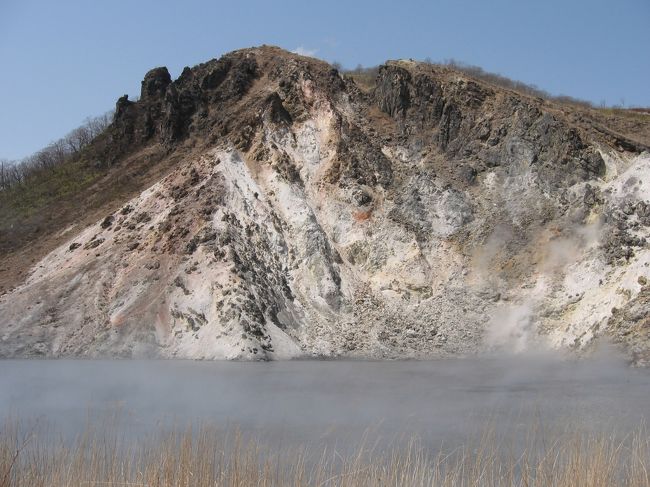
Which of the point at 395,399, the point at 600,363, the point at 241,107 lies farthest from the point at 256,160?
the point at 395,399

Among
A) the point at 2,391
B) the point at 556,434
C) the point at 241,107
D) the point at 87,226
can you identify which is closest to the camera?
the point at 556,434

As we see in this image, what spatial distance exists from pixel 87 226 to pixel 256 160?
13.2m

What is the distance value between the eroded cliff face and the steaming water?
219 inches

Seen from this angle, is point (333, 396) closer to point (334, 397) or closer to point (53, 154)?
point (334, 397)

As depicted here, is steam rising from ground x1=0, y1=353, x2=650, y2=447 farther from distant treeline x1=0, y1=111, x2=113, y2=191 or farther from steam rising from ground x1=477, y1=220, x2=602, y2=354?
distant treeline x1=0, y1=111, x2=113, y2=191

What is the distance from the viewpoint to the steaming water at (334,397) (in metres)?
13.9

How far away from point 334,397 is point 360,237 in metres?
26.6

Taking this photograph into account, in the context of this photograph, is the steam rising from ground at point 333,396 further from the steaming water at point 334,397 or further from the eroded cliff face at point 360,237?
the eroded cliff face at point 360,237

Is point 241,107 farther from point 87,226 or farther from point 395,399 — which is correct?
point 395,399

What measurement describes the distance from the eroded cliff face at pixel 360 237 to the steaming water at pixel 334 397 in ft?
18.3

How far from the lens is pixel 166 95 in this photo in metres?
57.5

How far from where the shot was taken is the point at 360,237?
4497 centimetres

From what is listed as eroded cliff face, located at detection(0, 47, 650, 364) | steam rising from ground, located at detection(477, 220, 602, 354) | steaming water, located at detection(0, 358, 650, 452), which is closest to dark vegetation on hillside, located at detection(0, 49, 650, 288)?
eroded cliff face, located at detection(0, 47, 650, 364)

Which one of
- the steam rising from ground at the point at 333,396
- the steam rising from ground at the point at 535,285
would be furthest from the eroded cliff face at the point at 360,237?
the steam rising from ground at the point at 333,396
